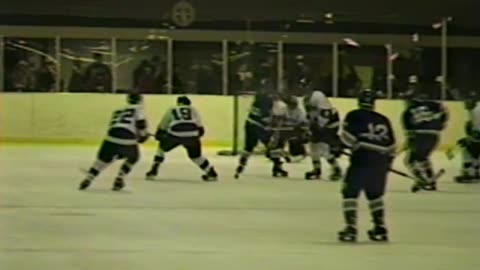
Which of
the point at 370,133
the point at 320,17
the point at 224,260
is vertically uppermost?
the point at 320,17

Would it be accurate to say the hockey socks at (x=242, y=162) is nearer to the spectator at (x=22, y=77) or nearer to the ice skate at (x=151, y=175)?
the ice skate at (x=151, y=175)

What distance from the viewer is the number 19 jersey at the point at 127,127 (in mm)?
15289

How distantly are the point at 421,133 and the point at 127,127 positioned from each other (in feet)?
11.9

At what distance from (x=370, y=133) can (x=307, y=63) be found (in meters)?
16.0

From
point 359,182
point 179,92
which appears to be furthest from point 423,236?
point 179,92

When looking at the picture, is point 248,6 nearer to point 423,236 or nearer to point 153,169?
point 153,169

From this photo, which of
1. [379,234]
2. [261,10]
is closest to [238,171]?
[379,234]

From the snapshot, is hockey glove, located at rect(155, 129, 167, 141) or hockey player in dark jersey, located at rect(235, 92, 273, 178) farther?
hockey player in dark jersey, located at rect(235, 92, 273, 178)

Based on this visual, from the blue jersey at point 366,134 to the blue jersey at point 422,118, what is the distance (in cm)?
543

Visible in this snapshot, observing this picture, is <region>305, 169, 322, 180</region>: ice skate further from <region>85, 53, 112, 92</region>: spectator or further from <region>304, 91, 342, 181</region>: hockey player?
<region>85, 53, 112, 92</region>: spectator

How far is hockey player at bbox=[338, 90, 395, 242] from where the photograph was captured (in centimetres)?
1062

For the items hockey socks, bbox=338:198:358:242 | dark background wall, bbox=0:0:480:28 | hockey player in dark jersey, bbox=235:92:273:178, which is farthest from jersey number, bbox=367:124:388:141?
dark background wall, bbox=0:0:480:28

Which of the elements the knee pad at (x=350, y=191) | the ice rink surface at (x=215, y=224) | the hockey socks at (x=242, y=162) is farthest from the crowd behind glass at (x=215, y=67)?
the knee pad at (x=350, y=191)

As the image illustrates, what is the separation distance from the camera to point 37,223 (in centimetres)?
1169
